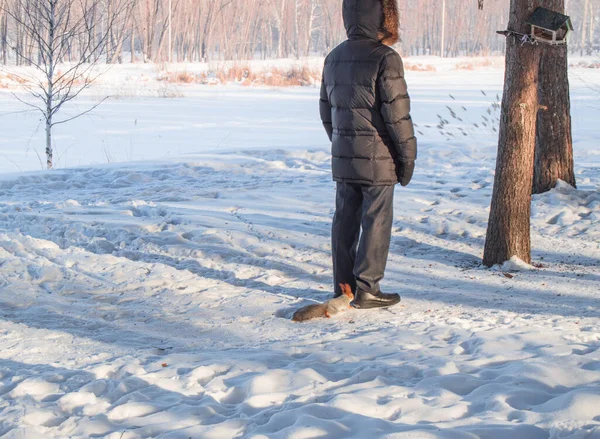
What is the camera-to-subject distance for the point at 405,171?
4.30 metres

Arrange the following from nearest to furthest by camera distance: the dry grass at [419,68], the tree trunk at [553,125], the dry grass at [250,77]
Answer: the tree trunk at [553,125]
the dry grass at [250,77]
the dry grass at [419,68]

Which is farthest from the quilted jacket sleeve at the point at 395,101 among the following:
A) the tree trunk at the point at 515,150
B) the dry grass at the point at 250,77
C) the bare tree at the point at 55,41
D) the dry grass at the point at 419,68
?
the dry grass at the point at 419,68

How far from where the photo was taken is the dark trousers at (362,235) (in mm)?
4363

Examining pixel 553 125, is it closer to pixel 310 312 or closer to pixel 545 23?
pixel 545 23

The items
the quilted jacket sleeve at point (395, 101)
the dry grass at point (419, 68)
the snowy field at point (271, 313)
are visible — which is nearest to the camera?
the snowy field at point (271, 313)

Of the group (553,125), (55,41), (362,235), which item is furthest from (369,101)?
(55,41)

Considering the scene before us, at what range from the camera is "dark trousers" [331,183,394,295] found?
4.36 meters

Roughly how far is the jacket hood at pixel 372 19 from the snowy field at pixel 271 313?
1.66 m

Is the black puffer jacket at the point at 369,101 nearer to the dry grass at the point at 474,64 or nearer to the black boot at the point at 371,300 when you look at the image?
the black boot at the point at 371,300

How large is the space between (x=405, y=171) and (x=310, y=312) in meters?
1.02

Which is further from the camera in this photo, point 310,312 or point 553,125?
point 553,125

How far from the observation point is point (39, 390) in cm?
341

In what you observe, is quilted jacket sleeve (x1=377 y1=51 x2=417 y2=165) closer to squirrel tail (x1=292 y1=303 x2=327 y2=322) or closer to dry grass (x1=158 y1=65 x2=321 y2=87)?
squirrel tail (x1=292 y1=303 x2=327 y2=322)

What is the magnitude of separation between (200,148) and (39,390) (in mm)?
10664
